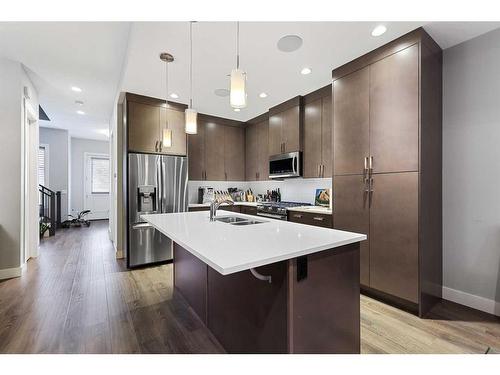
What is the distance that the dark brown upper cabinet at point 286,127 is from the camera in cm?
367

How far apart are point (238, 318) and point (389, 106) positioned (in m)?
2.27

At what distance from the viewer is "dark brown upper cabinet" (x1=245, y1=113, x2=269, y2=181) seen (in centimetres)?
450

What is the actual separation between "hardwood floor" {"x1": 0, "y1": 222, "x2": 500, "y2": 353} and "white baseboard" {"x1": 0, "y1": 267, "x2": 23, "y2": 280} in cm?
15

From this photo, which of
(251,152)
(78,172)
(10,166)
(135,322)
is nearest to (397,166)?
(135,322)

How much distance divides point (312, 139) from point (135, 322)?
3.07 metres

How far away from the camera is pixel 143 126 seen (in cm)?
354

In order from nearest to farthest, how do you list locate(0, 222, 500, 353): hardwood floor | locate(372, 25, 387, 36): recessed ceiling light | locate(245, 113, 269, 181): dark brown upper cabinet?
locate(0, 222, 500, 353): hardwood floor < locate(372, 25, 387, 36): recessed ceiling light < locate(245, 113, 269, 181): dark brown upper cabinet

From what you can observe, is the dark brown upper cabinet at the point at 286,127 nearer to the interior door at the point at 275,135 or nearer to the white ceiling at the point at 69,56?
the interior door at the point at 275,135

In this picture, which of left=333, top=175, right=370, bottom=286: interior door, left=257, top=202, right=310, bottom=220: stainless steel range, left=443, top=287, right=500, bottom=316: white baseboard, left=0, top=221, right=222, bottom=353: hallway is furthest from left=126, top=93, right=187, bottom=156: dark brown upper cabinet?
left=443, top=287, right=500, bottom=316: white baseboard

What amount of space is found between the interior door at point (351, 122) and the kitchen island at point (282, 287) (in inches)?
48.2

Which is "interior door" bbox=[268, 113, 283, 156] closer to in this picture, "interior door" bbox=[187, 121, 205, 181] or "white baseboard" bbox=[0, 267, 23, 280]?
"interior door" bbox=[187, 121, 205, 181]

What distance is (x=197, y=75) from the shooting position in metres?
2.87
